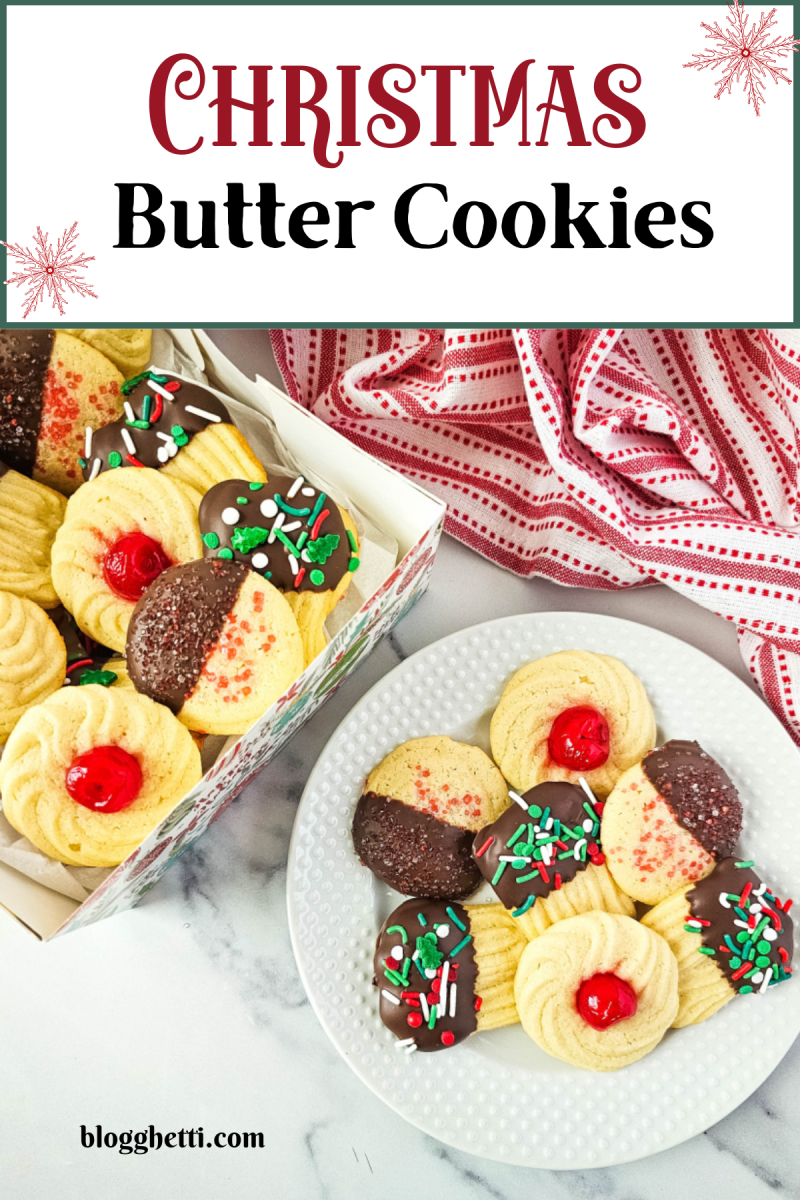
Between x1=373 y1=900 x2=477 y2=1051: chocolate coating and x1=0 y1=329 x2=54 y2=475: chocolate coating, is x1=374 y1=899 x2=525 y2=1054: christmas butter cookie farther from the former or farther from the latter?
x1=0 y1=329 x2=54 y2=475: chocolate coating

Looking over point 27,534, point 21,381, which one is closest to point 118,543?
point 27,534

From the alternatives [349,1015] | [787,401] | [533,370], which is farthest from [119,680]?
[787,401]

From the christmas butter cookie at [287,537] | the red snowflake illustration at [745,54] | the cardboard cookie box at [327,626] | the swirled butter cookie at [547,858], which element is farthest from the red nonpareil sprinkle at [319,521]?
the red snowflake illustration at [745,54]

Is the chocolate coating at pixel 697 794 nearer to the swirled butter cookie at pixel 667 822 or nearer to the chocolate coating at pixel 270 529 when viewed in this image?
the swirled butter cookie at pixel 667 822

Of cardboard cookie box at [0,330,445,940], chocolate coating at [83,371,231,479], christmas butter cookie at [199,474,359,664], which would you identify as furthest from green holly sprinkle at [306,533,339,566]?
chocolate coating at [83,371,231,479]

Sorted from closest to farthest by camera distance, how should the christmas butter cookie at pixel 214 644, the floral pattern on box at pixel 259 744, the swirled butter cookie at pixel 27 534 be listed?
the floral pattern on box at pixel 259 744, the christmas butter cookie at pixel 214 644, the swirled butter cookie at pixel 27 534

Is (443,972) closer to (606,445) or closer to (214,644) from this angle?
(214,644)

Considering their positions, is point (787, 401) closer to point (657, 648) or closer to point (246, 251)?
point (657, 648)
